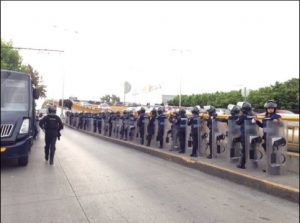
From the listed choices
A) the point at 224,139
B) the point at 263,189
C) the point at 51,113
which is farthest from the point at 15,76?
the point at 263,189

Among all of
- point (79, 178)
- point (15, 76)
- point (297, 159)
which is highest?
point (15, 76)

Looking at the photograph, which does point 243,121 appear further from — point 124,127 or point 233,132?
point 124,127

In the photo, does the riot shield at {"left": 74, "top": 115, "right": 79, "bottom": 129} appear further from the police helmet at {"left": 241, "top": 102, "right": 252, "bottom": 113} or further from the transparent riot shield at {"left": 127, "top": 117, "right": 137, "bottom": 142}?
the police helmet at {"left": 241, "top": 102, "right": 252, "bottom": 113}

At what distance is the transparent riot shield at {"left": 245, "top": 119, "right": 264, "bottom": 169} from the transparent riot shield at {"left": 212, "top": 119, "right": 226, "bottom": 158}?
1.74 meters

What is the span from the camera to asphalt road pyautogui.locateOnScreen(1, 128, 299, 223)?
5.27m

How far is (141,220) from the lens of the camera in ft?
16.6

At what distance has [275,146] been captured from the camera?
25.7ft

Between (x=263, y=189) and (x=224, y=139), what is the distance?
3.47 meters

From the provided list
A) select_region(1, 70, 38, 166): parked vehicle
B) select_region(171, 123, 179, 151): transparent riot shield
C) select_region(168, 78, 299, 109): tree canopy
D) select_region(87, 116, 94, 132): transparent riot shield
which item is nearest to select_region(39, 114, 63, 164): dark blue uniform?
select_region(1, 70, 38, 166): parked vehicle

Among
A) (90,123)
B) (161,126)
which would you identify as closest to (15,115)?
(161,126)

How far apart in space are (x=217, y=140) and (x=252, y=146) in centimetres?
197

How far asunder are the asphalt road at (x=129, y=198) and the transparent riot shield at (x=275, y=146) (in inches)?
36.0

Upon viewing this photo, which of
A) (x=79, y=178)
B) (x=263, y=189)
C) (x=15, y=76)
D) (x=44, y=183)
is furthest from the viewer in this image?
(x=15, y=76)

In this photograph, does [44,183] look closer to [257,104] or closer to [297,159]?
[297,159]
